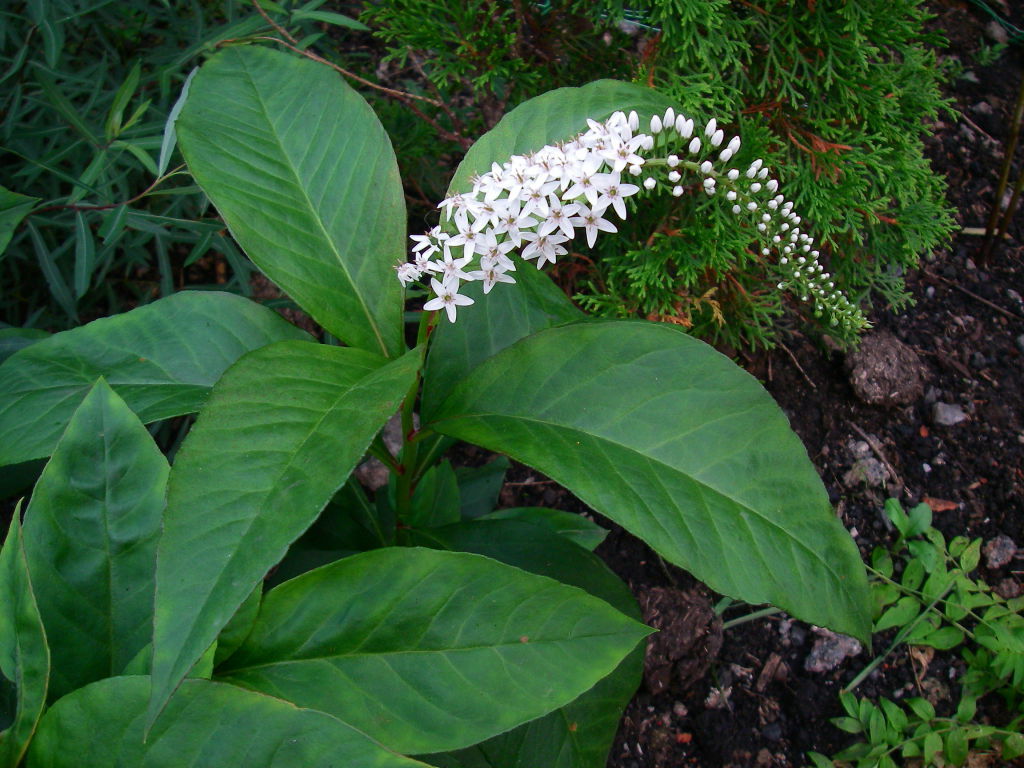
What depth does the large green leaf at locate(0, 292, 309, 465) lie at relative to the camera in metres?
1.24

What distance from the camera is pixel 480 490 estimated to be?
6.15ft

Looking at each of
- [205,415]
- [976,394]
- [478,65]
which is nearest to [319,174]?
[205,415]

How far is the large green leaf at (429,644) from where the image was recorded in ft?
3.42

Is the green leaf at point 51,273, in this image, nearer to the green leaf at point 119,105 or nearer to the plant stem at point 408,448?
the green leaf at point 119,105

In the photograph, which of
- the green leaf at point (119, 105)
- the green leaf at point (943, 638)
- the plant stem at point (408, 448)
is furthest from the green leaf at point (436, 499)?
the green leaf at point (943, 638)

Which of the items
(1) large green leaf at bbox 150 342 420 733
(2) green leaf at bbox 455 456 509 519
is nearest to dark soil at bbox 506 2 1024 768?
(2) green leaf at bbox 455 456 509 519

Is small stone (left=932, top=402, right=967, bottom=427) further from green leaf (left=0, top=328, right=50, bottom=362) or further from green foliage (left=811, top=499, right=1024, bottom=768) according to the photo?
green leaf (left=0, top=328, right=50, bottom=362)

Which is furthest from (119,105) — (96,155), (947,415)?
(947,415)

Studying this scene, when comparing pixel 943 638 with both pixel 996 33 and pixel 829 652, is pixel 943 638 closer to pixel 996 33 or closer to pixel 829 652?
pixel 829 652

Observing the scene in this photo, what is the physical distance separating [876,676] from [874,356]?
2.92 feet

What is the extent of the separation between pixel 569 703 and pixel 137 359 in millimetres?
861

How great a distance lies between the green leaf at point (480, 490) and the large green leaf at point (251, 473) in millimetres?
747

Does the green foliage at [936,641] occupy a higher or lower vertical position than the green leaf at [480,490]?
lower

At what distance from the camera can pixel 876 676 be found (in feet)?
6.55
